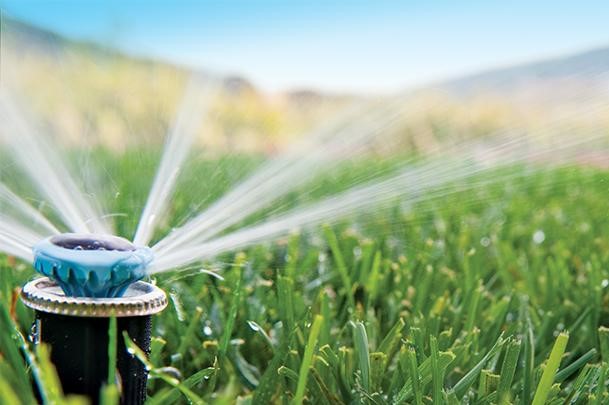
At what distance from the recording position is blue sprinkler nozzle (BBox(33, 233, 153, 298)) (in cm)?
68

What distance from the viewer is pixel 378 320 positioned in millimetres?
1174

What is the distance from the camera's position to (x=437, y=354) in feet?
2.67

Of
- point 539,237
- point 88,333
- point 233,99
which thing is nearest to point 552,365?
point 88,333

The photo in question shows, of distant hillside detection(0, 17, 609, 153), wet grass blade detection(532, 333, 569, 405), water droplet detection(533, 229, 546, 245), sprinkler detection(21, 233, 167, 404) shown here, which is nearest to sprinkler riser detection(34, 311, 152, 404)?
sprinkler detection(21, 233, 167, 404)

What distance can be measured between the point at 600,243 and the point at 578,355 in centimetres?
66

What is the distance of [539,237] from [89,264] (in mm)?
1413

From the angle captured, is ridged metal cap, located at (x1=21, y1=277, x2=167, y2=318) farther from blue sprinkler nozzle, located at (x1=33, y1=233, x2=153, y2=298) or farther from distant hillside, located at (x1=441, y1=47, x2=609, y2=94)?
distant hillside, located at (x1=441, y1=47, x2=609, y2=94)

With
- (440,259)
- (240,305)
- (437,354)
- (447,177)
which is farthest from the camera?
(440,259)

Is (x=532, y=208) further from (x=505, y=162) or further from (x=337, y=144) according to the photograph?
(x=505, y=162)

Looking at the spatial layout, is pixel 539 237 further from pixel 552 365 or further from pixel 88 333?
pixel 88 333

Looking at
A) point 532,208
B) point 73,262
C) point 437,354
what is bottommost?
point 532,208

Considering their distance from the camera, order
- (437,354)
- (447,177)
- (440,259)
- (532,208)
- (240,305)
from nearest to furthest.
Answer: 1. (437,354)
2. (240,305)
3. (447,177)
4. (440,259)
5. (532,208)

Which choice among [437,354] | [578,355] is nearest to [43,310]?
[437,354]

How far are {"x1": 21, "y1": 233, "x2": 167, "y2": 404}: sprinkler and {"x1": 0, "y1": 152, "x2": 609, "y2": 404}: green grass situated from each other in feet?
0.11
